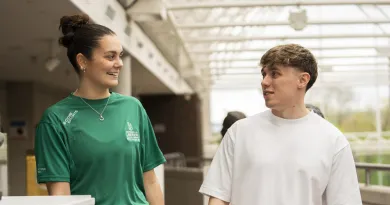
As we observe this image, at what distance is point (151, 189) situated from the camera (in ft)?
9.52

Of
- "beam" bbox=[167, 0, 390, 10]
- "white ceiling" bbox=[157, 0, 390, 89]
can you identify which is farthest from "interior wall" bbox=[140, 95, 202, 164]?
"beam" bbox=[167, 0, 390, 10]

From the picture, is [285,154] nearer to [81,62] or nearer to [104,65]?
[104,65]

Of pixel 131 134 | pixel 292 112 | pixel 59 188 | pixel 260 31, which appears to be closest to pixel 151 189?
pixel 131 134

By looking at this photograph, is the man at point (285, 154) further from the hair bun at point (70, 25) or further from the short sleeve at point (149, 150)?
the hair bun at point (70, 25)

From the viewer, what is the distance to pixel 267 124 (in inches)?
109

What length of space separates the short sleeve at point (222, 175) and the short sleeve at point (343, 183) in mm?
389

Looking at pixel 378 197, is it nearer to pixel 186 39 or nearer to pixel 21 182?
pixel 186 39

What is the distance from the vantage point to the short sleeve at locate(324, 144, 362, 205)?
268cm

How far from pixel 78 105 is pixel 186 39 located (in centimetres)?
1104

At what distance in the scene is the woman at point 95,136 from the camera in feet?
8.86

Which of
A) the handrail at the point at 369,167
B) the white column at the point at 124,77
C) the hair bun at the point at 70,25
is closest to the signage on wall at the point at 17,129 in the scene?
the white column at the point at 124,77

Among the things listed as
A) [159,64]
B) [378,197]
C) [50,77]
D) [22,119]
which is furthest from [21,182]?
[378,197]

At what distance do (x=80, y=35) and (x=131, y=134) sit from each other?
0.46 metres

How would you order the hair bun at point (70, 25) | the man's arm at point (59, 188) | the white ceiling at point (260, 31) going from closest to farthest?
the man's arm at point (59, 188), the hair bun at point (70, 25), the white ceiling at point (260, 31)
